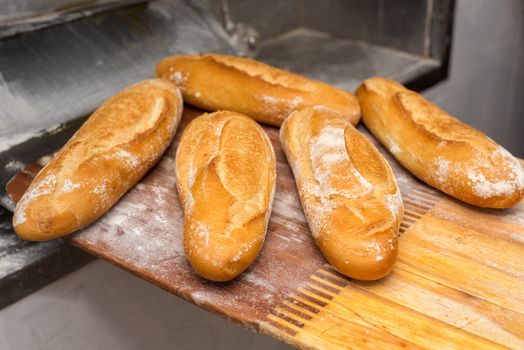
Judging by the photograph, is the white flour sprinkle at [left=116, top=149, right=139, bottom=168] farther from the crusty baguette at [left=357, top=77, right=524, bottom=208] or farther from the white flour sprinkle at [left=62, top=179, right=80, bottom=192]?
the crusty baguette at [left=357, top=77, right=524, bottom=208]

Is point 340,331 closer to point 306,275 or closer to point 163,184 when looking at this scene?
point 306,275

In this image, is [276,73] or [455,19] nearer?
[276,73]

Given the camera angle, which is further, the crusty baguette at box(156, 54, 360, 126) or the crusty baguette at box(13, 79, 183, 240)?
the crusty baguette at box(156, 54, 360, 126)

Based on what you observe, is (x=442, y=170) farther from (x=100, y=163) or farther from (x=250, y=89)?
(x=100, y=163)

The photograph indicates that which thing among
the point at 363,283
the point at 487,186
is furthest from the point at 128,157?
the point at 487,186

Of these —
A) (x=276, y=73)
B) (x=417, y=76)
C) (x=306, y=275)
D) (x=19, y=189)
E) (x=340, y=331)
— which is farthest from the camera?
(x=417, y=76)

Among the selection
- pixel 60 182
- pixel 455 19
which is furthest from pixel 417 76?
pixel 60 182

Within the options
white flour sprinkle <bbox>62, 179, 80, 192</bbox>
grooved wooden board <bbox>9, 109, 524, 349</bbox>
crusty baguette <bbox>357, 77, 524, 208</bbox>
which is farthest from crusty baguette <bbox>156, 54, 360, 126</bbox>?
white flour sprinkle <bbox>62, 179, 80, 192</bbox>
